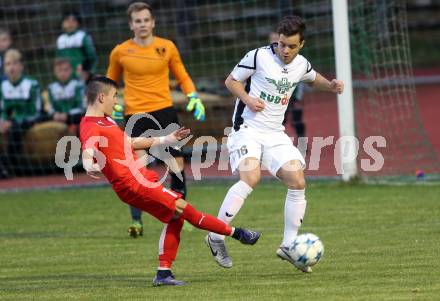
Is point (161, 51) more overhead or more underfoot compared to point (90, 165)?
more overhead

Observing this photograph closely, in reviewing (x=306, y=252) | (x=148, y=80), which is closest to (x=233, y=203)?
(x=306, y=252)

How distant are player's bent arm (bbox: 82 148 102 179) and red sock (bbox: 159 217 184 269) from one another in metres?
0.72

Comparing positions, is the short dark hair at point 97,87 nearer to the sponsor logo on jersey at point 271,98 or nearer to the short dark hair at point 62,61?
the sponsor logo on jersey at point 271,98

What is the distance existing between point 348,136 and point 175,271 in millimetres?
5523

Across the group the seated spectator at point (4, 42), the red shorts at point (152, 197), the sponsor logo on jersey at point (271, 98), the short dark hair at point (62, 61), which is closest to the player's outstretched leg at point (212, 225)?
the red shorts at point (152, 197)

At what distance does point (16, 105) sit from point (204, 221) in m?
8.95

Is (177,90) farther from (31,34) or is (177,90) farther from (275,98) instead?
(275,98)

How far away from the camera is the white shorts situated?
339 inches

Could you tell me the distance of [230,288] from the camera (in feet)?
24.9

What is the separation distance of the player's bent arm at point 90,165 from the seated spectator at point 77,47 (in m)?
8.42

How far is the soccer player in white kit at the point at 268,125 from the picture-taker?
849 cm

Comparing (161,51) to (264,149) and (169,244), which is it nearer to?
(264,149)

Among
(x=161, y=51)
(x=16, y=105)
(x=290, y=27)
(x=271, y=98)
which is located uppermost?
(x=290, y=27)

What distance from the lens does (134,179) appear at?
7.78m
